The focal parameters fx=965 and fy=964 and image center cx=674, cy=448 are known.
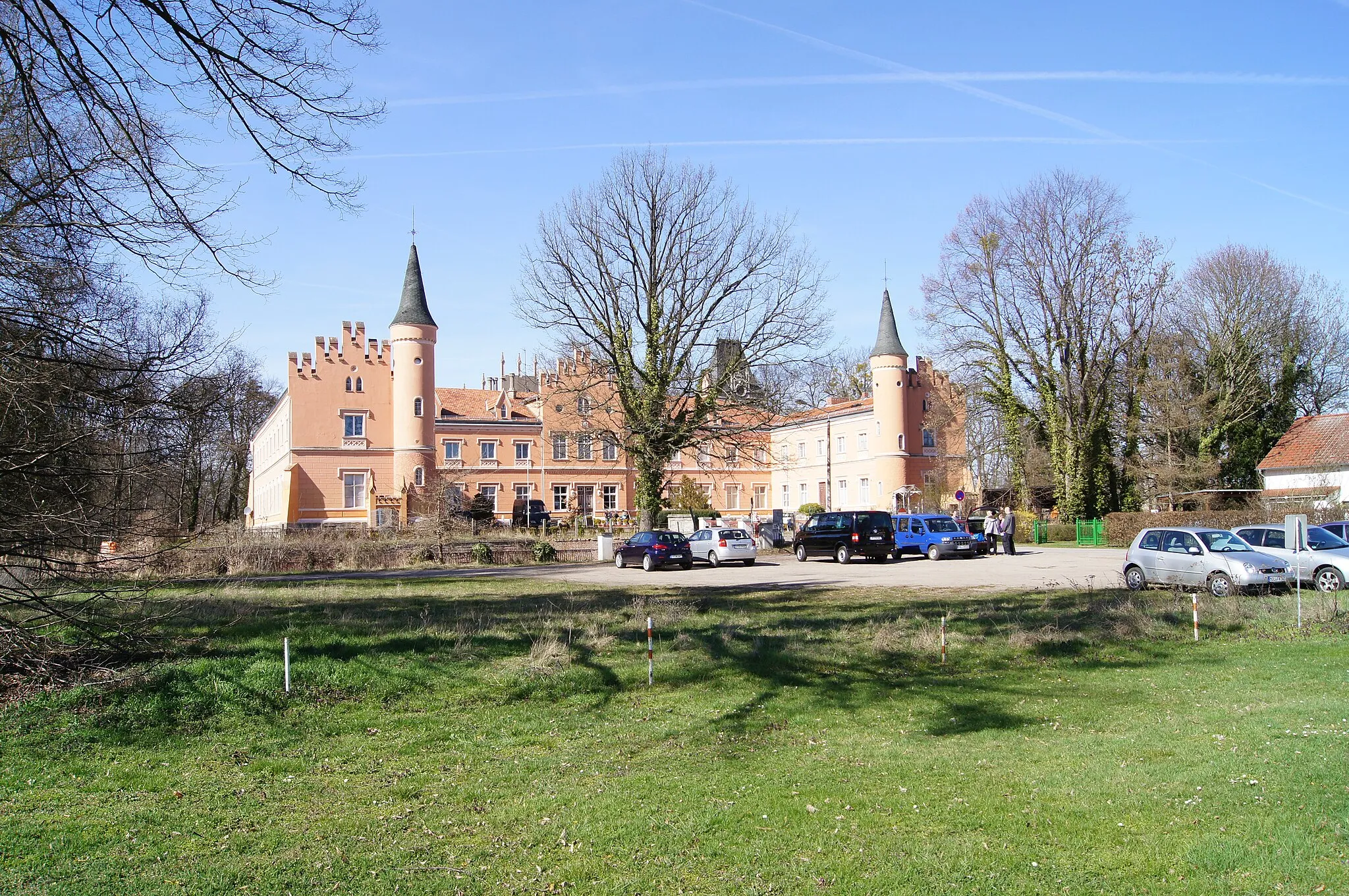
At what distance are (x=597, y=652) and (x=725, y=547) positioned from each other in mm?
19895

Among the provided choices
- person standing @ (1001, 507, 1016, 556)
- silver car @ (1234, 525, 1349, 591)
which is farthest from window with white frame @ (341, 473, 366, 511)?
silver car @ (1234, 525, 1349, 591)

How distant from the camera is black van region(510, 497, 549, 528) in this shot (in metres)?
53.8

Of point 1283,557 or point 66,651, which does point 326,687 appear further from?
point 1283,557

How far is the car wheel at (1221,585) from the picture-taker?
62.3 ft

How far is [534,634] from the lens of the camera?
14.6 metres

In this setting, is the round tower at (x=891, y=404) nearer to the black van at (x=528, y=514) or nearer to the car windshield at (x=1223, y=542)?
the black van at (x=528, y=514)

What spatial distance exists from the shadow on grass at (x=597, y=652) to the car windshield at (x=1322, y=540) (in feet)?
15.1

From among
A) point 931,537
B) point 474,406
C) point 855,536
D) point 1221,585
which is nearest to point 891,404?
point 931,537

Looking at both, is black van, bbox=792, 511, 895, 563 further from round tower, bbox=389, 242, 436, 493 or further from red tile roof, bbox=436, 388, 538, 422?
red tile roof, bbox=436, 388, 538, 422

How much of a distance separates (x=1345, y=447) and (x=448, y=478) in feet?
160

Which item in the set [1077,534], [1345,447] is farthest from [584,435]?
[1345,447]

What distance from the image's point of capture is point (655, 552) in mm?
31656

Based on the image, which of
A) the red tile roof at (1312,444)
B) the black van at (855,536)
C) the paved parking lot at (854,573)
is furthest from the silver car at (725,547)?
the red tile roof at (1312,444)

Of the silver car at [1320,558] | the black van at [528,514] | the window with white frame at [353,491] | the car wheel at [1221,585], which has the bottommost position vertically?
the car wheel at [1221,585]
